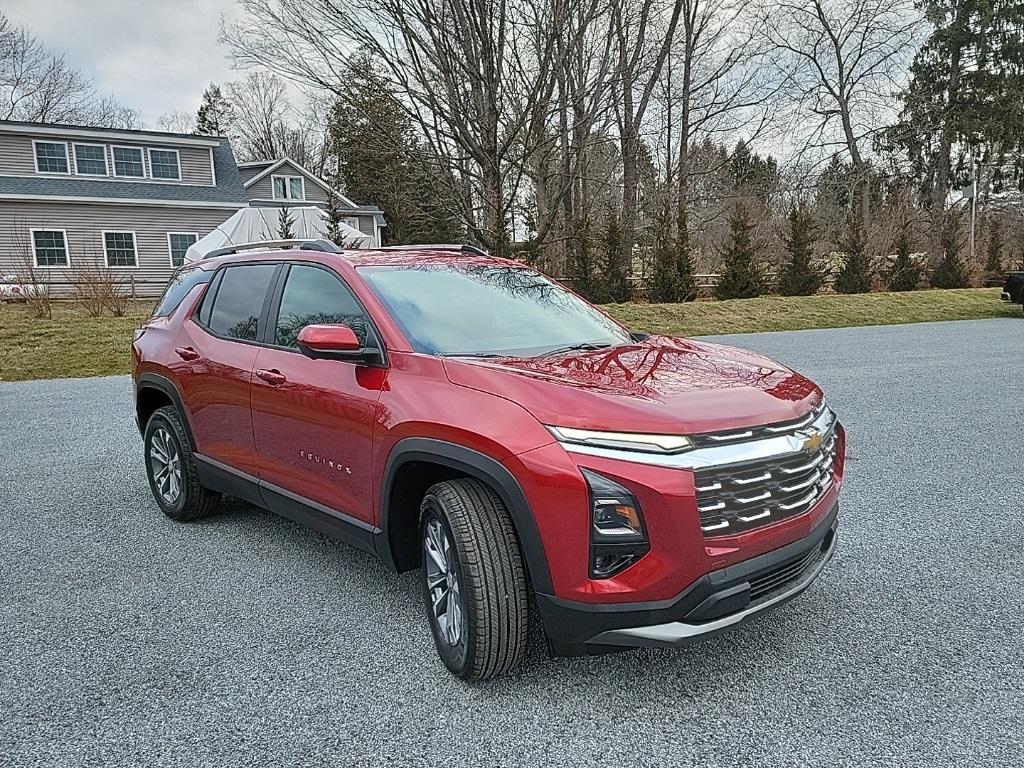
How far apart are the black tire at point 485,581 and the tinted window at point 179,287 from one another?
9.37ft

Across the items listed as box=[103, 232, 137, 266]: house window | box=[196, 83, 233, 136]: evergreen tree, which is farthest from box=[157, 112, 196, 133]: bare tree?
box=[103, 232, 137, 266]: house window

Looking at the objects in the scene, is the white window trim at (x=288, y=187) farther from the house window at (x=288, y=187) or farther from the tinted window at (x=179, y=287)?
the tinted window at (x=179, y=287)

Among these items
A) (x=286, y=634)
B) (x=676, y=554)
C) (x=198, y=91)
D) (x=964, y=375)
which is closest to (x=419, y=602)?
(x=286, y=634)

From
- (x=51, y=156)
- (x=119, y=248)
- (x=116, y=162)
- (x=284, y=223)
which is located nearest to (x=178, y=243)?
(x=119, y=248)

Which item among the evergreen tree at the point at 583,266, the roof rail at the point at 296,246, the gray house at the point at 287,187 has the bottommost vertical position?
the roof rail at the point at 296,246

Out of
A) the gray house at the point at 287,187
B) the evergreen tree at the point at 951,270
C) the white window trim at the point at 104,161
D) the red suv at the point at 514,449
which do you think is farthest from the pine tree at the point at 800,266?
the white window trim at the point at 104,161

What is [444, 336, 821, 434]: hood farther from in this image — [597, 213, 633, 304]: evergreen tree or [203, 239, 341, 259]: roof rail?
[597, 213, 633, 304]: evergreen tree

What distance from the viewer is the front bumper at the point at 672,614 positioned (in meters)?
2.33

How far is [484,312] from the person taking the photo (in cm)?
357

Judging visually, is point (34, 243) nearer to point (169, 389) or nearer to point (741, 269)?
point (741, 269)

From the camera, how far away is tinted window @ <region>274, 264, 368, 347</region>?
3.41 meters

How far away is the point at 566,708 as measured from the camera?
2.55 m

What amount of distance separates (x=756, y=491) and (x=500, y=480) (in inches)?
34.4

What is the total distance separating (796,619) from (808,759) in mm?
978
